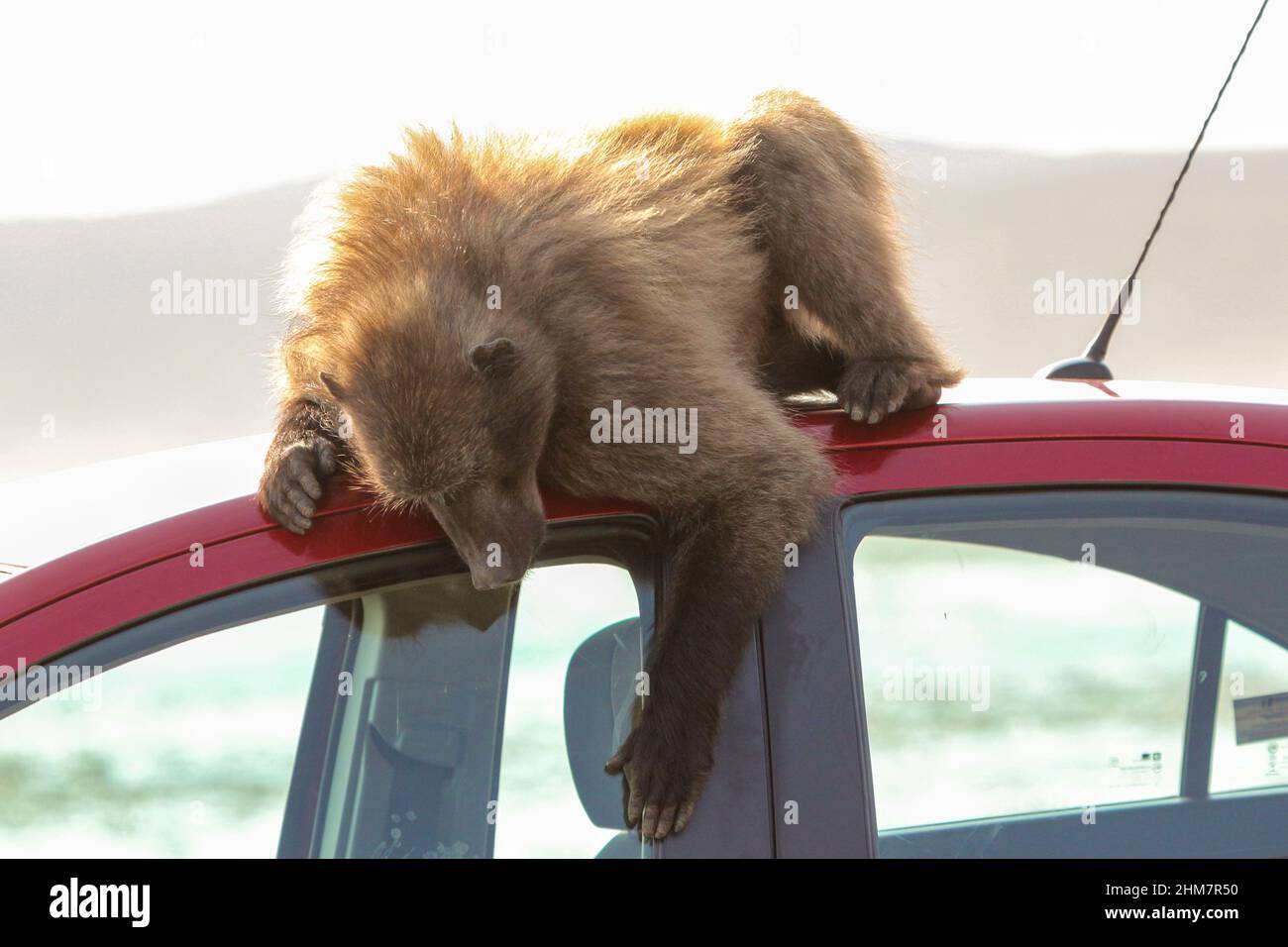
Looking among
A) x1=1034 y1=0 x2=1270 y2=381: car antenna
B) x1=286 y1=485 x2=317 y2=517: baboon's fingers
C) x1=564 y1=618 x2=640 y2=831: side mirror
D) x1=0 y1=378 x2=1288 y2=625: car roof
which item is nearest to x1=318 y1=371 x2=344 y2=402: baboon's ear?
x1=0 y1=378 x2=1288 y2=625: car roof

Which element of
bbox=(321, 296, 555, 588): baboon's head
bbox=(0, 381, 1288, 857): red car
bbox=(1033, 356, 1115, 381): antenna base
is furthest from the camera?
bbox=(1033, 356, 1115, 381): antenna base

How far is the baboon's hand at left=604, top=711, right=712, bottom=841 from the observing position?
1.71 metres

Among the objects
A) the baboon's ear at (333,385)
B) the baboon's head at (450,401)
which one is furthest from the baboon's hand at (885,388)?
the baboon's ear at (333,385)

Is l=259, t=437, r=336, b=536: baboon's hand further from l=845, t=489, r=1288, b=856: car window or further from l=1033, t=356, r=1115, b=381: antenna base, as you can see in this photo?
l=1033, t=356, r=1115, b=381: antenna base

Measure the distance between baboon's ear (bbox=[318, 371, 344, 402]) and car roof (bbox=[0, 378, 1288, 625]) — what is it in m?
0.24

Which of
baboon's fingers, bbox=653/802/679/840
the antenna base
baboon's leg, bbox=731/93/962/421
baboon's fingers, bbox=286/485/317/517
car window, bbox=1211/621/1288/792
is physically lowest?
baboon's fingers, bbox=653/802/679/840

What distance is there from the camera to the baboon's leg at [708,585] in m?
1.75

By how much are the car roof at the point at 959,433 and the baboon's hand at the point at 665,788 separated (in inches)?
16.1

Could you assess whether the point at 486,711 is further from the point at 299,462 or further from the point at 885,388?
the point at 885,388
